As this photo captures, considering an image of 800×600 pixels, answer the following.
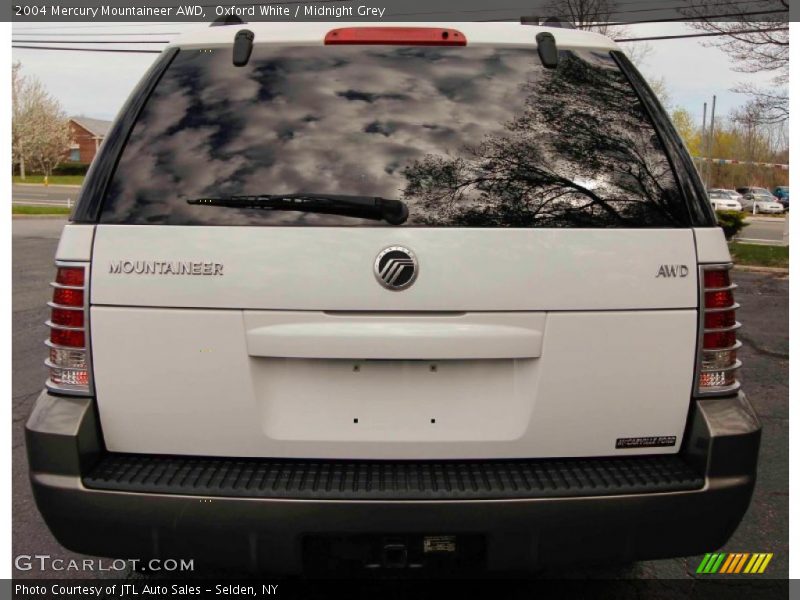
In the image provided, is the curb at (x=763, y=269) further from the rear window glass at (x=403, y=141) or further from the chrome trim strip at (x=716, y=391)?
the rear window glass at (x=403, y=141)

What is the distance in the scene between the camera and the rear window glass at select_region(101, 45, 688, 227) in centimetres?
218

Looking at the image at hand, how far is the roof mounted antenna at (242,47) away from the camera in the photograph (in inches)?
92.4

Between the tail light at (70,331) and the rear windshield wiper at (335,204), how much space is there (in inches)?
19.3

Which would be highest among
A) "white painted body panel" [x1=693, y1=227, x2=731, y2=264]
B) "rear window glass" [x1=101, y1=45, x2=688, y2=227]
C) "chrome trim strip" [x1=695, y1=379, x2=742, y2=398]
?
"rear window glass" [x1=101, y1=45, x2=688, y2=227]

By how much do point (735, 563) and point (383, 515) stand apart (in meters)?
2.08

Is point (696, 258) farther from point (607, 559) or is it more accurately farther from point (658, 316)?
point (607, 559)

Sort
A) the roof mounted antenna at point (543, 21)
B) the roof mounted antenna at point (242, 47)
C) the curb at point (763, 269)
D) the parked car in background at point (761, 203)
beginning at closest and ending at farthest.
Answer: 1. the roof mounted antenna at point (242, 47)
2. the roof mounted antenna at point (543, 21)
3. the curb at point (763, 269)
4. the parked car in background at point (761, 203)

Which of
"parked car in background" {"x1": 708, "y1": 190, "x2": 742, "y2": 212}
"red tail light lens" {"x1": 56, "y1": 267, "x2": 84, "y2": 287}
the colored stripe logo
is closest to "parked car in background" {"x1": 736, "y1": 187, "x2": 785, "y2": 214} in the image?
"parked car in background" {"x1": 708, "y1": 190, "x2": 742, "y2": 212}

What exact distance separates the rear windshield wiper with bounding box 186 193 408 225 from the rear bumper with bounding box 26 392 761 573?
81cm

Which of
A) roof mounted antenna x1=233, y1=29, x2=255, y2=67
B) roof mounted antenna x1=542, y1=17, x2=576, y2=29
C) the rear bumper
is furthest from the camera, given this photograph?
roof mounted antenna x1=542, y1=17, x2=576, y2=29

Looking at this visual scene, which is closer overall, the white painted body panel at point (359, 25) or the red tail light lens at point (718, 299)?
the red tail light lens at point (718, 299)

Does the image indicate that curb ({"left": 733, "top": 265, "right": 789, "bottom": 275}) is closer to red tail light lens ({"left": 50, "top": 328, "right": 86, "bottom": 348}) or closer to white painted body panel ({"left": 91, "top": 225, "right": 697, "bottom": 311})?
white painted body panel ({"left": 91, "top": 225, "right": 697, "bottom": 311})

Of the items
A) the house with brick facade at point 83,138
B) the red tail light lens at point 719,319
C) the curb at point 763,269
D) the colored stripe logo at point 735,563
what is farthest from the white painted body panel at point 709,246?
the house with brick facade at point 83,138

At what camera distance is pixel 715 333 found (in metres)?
2.25
